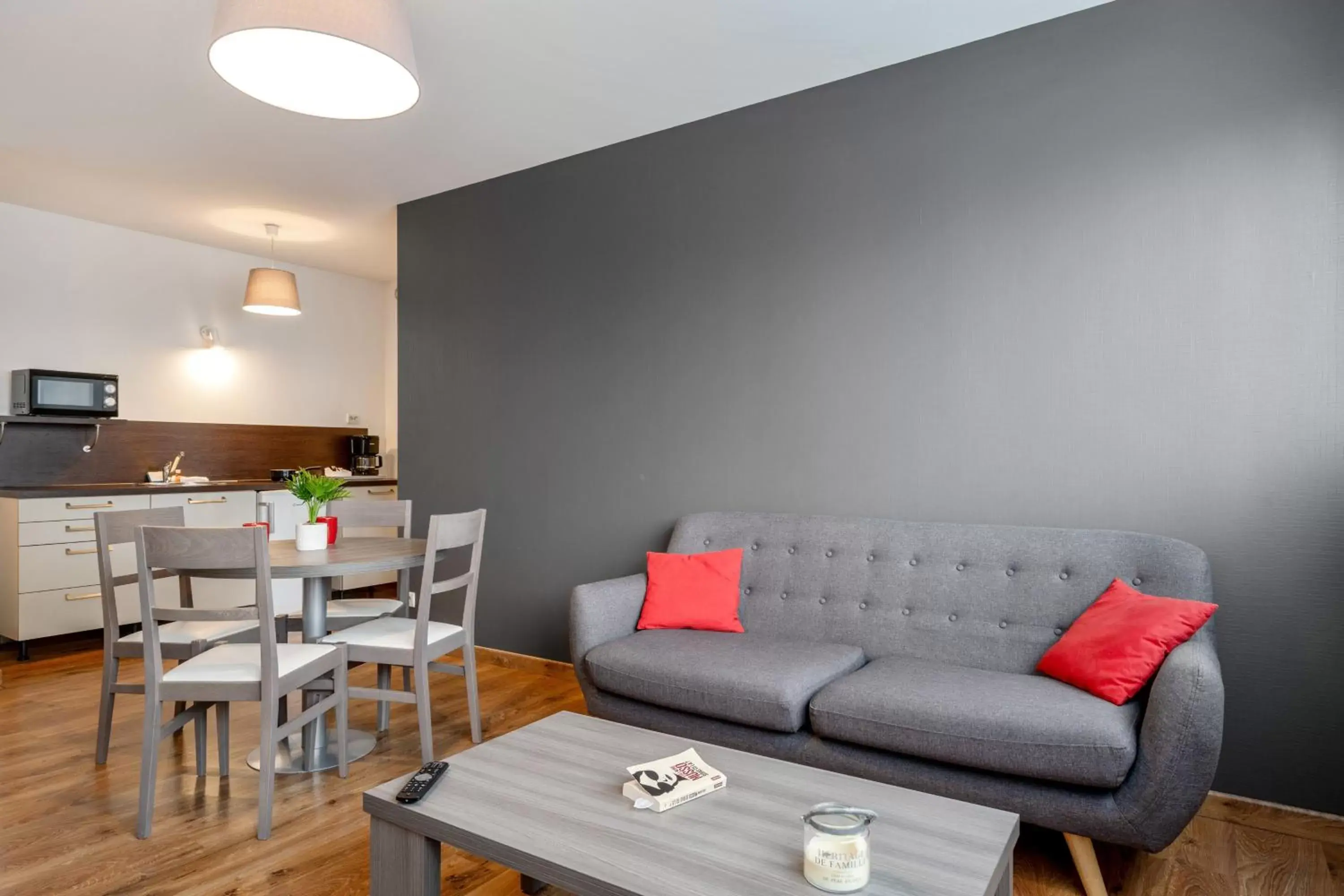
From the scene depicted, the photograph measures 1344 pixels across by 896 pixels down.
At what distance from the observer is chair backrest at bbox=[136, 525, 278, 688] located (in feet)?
7.84

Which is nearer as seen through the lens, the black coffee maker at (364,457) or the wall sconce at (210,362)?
the wall sconce at (210,362)

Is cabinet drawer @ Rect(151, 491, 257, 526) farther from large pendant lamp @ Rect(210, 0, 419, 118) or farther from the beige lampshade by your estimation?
large pendant lamp @ Rect(210, 0, 419, 118)

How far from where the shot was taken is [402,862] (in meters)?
1.67

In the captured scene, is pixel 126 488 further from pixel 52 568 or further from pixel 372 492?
pixel 372 492

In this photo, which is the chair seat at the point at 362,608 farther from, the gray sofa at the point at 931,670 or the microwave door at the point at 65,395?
the microwave door at the point at 65,395

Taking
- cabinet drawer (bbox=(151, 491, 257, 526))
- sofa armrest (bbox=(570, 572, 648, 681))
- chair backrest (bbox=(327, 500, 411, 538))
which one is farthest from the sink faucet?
sofa armrest (bbox=(570, 572, 648, 681))

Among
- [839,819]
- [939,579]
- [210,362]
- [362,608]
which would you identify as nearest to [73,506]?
[210,362]

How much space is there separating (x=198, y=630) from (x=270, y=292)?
2.83m

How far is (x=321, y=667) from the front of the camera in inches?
105

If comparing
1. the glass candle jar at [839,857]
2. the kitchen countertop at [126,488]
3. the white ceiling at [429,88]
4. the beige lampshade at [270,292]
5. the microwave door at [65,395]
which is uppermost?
the white ceiling at [429,88]

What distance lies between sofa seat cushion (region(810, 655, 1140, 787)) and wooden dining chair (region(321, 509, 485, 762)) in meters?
1.40

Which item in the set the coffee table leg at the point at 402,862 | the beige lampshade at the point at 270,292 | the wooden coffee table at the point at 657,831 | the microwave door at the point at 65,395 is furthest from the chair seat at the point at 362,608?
the microwave door at the point at 65,395

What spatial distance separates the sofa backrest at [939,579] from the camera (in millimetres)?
2551

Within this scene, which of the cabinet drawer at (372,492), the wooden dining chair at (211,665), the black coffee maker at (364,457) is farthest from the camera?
the black coffee maker at (364,457)
